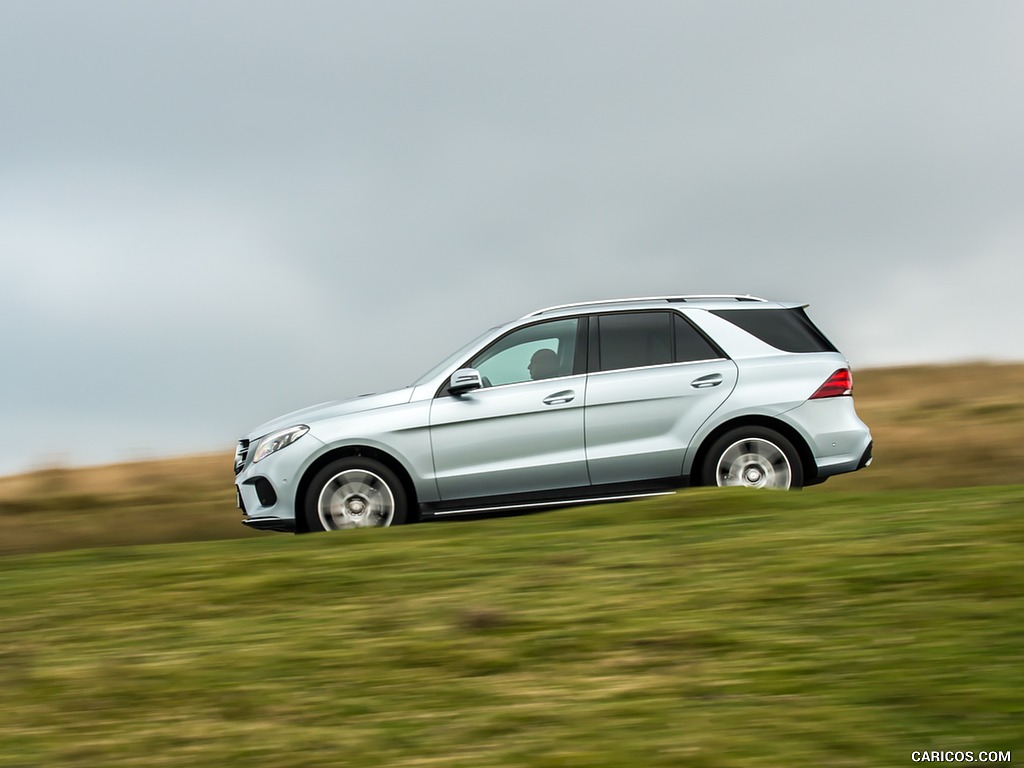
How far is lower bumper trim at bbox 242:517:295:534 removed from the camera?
960 centimetres

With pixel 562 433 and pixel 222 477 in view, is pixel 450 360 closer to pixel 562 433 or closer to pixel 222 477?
pixel 562 433

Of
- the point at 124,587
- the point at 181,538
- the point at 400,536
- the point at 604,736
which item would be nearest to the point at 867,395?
the point at 181,538

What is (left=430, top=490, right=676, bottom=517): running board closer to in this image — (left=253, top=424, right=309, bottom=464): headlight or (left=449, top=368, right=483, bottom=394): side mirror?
(left=449, top=368, right=483, bottom=394): side mirror

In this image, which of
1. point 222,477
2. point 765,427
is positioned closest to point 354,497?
point 765,427

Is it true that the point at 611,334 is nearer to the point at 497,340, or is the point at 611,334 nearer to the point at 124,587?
the point at 497,340

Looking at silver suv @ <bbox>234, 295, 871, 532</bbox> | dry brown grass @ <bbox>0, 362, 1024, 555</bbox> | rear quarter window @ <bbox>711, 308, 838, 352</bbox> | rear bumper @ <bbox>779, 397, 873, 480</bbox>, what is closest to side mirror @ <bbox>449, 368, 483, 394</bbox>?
silver suv @ <bbox>234, 295, 871, 532</bbox>

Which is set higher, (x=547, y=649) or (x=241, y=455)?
(x=241, y=455)

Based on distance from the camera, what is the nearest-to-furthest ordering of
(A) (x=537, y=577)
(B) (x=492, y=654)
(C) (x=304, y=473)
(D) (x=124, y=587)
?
(B) (x=492, y=654) < (A) (x=537, y=577) < (D) (x=124, y=587) < (C) (x=304, y=473)

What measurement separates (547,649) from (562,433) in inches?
168

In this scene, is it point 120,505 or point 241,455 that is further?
point 120,505

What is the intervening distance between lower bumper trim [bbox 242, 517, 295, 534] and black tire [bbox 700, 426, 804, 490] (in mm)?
3210

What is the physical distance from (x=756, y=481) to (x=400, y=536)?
3104 millimetres

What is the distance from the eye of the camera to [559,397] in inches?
375

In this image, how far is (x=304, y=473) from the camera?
9531 mm
